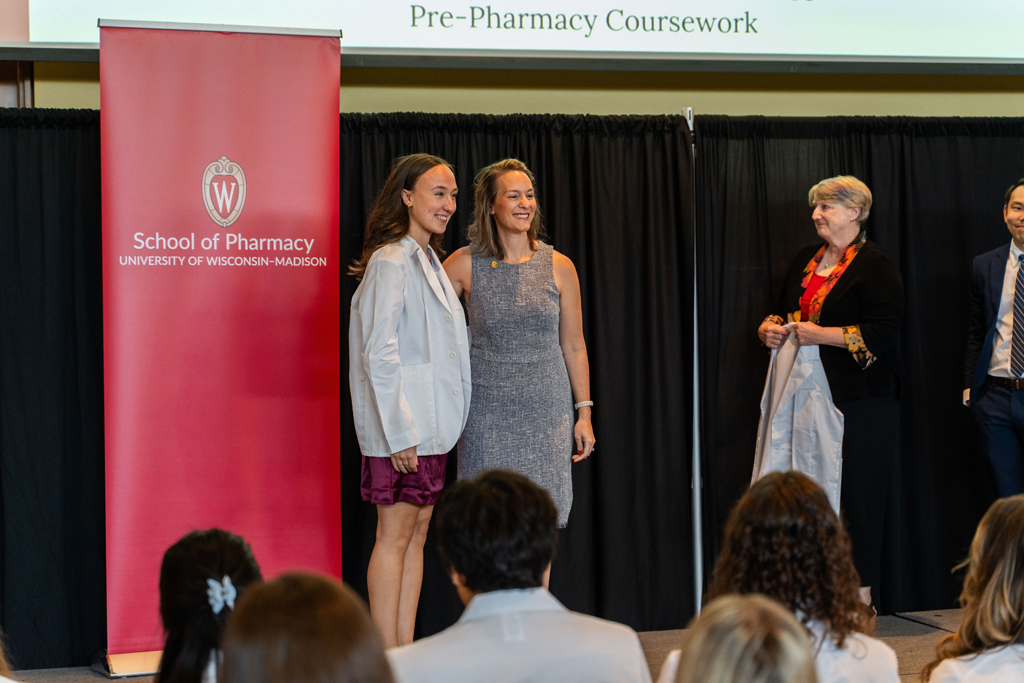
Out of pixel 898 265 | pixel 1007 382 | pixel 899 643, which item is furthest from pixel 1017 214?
pixel 899 643

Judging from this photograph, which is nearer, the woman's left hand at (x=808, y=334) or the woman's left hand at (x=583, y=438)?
the woman's left hand at (x=583, y=438)

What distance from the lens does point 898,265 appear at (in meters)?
3.96

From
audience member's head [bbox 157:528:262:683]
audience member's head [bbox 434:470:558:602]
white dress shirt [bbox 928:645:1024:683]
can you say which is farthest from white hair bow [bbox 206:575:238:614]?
white dress shirt [bbox 928:645:1024:683]

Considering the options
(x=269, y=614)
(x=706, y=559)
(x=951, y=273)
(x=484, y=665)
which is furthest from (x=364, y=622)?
(x=951, y=273)

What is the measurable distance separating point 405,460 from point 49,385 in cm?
155

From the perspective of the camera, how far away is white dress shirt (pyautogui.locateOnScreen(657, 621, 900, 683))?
4.69ft

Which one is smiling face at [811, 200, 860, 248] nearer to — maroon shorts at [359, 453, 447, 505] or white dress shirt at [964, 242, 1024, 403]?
white dress shirt at [964, 242, 1024, 403]

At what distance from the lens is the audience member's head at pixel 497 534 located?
4.81 ft

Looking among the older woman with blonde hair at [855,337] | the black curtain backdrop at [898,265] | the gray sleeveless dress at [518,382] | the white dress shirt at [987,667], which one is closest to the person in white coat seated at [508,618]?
the white dress shirt at [987,667]

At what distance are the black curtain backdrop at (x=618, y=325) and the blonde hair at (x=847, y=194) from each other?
55 centimetres

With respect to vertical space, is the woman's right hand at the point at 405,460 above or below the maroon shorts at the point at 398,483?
above

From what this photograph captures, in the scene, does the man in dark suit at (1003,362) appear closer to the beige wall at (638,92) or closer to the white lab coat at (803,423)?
the white lab coat at (803,423)

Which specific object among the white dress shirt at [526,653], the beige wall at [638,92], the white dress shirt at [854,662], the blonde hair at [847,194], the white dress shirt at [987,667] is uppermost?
the beige wall at [638,92]

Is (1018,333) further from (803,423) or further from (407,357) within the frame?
(407,357)
